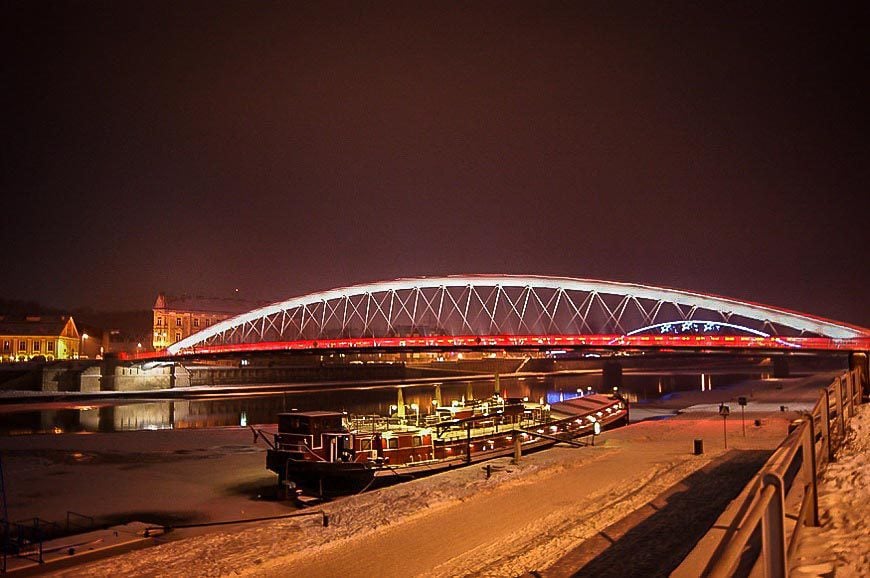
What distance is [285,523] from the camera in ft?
56.2

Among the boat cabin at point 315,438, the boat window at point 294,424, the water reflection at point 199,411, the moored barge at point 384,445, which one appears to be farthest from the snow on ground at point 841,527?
the water reflection at point 199,411

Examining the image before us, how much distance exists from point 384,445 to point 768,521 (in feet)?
82.7

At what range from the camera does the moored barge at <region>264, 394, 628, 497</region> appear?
26141 millimetres

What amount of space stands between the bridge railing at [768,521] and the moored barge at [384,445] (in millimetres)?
17551

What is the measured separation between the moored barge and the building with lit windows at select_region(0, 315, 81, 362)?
317 feet

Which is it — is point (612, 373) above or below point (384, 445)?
below

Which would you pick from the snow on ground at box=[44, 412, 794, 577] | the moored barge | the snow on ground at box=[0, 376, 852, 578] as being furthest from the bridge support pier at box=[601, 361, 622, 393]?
the snow on ground at box=[44, 412, 794, 577]

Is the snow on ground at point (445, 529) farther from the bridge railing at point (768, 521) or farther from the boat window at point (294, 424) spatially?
the boat window at point (294, 424)

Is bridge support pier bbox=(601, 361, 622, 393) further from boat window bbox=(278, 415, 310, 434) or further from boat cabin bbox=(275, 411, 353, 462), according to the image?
boat window bbox=(278, 415, 310, 434)

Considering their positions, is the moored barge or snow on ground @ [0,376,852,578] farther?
the moored barge

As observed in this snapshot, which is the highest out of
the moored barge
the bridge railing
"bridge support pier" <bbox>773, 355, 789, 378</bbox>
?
the bridge railing

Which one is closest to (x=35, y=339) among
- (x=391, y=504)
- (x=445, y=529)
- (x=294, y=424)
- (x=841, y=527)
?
(x=294, y=424)

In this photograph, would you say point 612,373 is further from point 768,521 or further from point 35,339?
point 768,521

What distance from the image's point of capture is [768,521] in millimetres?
3955
